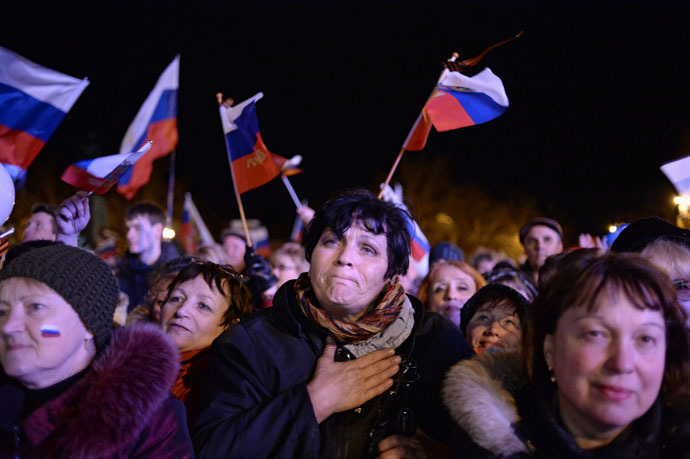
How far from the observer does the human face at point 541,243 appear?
20.4ft

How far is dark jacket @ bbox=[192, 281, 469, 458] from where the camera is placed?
2.52 meters

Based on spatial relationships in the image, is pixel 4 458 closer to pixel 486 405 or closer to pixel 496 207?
pixel 486 405

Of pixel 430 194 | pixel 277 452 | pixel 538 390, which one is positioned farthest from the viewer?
pixel 430 194

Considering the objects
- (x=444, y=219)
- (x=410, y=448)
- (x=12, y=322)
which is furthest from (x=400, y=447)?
(x=444, y=219)

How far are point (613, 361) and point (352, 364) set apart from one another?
3.94 ft

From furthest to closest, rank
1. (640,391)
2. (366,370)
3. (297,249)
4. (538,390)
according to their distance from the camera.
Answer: (297,249)
(366,370)
(538,390)
(640,391)

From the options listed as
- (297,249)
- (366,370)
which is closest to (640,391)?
(366,370)

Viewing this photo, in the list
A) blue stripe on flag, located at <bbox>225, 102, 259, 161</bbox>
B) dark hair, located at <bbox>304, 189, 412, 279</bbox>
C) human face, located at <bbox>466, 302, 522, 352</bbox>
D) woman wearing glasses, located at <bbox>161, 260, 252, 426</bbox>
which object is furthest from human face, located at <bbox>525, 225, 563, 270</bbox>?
woman wearing glasses, located at <bbox>161, 260, 252, 426</bbox>

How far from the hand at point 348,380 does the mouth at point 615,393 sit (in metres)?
1.03

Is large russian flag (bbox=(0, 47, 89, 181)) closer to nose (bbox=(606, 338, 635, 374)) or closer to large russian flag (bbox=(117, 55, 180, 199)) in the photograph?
large russian flag (bbox=(117, 55, 180, 199))

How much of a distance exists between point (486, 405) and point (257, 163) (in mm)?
3668

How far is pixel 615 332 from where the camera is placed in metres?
1.92

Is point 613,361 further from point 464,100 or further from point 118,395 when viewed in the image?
point 464,100

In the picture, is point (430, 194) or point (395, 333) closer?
point (395, 333)
